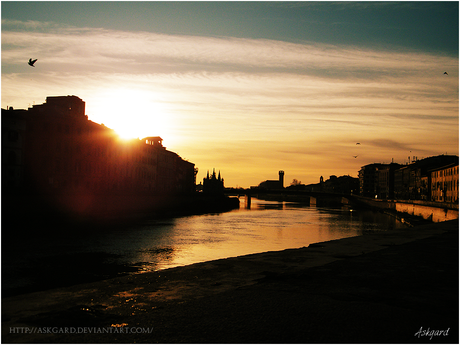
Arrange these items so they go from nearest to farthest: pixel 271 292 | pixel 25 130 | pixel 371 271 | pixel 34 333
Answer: pixel 34 333 → pixel 271 292 → pixel 371 271 → pixel 25 130

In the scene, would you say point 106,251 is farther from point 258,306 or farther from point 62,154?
point 62,154

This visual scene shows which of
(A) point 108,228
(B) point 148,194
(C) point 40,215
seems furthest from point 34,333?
(B) point 148,194

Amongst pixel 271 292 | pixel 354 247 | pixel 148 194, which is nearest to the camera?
pixel 271 292

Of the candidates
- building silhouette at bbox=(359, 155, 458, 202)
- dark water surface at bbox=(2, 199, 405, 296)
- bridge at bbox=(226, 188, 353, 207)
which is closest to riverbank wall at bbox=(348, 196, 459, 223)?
building silhouette at bbox=(359, 155, 458, 202)

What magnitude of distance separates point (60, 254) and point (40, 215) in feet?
58.6

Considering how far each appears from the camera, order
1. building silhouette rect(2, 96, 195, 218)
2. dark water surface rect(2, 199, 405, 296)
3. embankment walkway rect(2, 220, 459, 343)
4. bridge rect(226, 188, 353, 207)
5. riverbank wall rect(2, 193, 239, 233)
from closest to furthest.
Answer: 1. embankment walkway rect(2, 220, 459, 343)
2. dark water surface rect(2, 199, 405, 296)
3. riverbank wall rect(2, 193, 239, 233)
4. building silhouette rect(2, 96, 195, 218)
5. bridge rect(226, 188, 353, 207)

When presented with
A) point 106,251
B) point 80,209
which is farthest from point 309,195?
point 106,251

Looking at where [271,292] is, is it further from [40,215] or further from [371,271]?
[40,215]

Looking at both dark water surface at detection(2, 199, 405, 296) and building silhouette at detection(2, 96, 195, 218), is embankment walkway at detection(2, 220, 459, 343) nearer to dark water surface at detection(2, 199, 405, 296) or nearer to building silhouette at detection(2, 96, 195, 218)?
dark water surface at detection(2, 199, 405, 296)

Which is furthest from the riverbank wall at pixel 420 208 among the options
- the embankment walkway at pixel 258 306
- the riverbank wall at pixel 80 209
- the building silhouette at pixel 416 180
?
the embankment walkway at pixel 258 306

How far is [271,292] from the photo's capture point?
638 centimetres

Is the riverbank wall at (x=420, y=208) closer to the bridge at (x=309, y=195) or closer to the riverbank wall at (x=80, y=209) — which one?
the bridge at (x=309, y=195)

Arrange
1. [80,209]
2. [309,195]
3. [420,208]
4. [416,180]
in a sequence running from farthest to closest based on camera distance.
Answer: [416,180]
[309,195]
[420,208]
[80,209]

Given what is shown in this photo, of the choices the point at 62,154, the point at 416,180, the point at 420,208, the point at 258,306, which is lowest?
the point at 420,208
